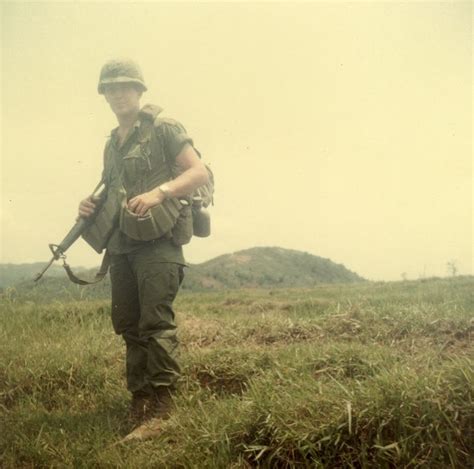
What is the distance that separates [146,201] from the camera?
317 centimetres

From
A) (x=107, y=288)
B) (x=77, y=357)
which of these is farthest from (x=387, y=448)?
(x=107, y=288)

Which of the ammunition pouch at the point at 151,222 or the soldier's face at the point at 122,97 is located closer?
the ammunition pouch at the point at 151,222

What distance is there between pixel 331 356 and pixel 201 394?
3.02ft

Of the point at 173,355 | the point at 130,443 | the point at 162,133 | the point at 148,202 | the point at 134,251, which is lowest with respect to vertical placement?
the point at 130,443

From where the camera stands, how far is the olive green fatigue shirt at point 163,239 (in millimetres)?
3367

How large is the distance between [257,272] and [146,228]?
2035cm

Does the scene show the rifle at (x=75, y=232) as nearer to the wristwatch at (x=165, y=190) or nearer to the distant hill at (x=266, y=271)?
the wristwatch at (x=165, y=190)

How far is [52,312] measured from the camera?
23.3 ft

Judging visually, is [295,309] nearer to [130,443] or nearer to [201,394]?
[201,394]

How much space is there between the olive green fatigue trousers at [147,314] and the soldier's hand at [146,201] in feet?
1.00

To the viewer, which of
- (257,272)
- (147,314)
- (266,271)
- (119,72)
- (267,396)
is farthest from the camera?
(266,271)

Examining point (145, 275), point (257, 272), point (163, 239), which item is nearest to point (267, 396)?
point (145, 275)

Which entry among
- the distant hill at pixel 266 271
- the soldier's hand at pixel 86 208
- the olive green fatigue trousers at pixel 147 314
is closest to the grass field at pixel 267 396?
the olive green fatigue trousers at pixel 147 314

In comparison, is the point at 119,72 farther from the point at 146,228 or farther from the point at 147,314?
the point at 147,314
